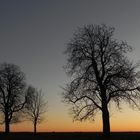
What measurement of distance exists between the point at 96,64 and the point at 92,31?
156 inches

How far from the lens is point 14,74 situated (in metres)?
66.8

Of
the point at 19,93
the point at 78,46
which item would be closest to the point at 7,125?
the point at 19,93

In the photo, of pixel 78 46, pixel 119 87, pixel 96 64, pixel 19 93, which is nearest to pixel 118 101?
pixel 119 87

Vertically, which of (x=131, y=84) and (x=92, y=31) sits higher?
(x=92, y=31)

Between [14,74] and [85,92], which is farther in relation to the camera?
[14,74]

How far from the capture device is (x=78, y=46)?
4559 cm

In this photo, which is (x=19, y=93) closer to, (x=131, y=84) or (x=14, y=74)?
(x=14, y=74)

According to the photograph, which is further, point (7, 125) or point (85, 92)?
point (7, 125)

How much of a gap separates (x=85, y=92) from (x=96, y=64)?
3375 millimetres

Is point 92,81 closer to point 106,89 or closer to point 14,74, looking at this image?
point 106,89

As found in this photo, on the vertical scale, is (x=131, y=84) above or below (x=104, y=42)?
below

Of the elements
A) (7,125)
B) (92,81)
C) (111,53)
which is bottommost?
(7,125)

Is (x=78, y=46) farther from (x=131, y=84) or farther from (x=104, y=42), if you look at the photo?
(x=131, y=84)

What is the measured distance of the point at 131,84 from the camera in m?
43.2
